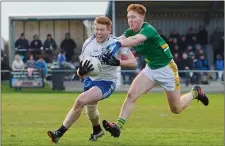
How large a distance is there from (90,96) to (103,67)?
604 mm

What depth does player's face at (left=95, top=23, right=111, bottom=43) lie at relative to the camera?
409 inches

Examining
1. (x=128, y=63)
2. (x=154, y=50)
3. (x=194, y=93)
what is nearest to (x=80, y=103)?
(x=128, y=63)

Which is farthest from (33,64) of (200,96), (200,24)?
(200,96)

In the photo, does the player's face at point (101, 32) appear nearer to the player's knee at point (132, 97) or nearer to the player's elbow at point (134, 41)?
the player's elbow at point (134, 41)

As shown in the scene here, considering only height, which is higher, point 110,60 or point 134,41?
point 134,41

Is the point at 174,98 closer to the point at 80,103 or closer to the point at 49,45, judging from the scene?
the point at 80,103

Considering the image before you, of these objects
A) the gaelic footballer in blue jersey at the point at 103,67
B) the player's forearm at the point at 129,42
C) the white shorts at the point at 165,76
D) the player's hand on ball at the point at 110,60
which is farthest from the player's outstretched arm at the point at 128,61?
the white shorts at the point at 165,76

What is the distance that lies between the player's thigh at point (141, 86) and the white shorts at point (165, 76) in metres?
0.07

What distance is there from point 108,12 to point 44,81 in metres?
8.16

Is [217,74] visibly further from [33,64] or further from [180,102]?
[180,102]

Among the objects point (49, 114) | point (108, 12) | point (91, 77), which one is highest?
point (108, 12)

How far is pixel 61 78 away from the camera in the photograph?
96.0 ft

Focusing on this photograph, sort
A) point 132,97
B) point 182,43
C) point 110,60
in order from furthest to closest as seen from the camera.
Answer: point 182,43 < point 132,97 < point 110,60

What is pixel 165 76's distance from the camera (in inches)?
439
